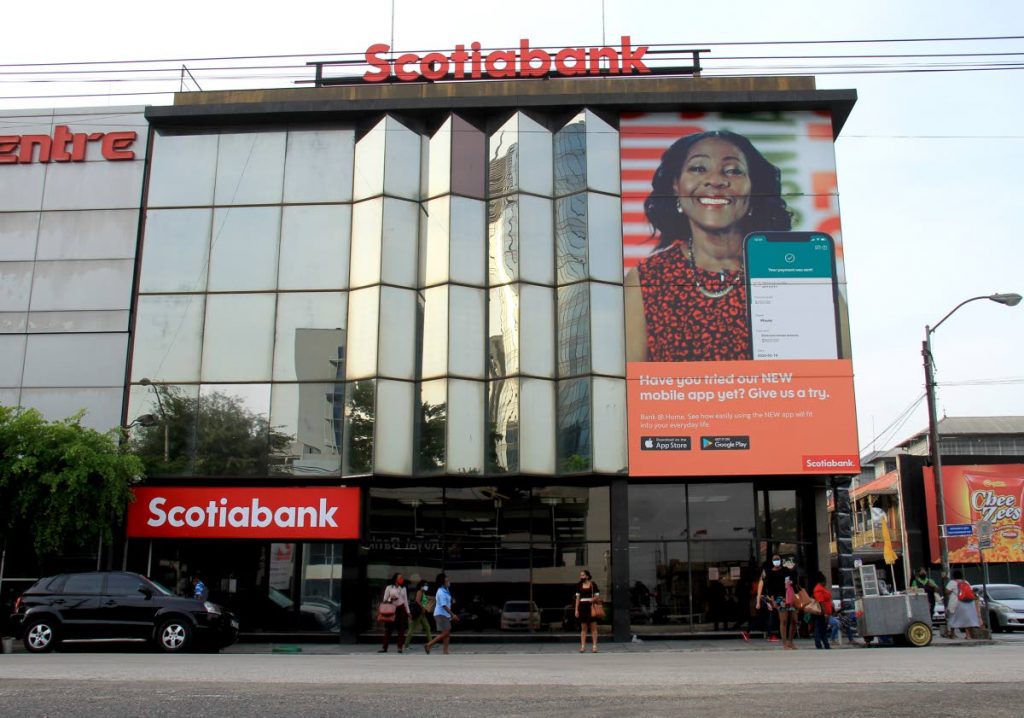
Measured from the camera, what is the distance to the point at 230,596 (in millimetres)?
24594

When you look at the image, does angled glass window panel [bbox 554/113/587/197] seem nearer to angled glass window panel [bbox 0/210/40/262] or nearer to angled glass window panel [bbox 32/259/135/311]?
angled glass window panel [bbox 32/259/135/311]

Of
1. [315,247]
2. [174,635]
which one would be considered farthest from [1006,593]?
[174,635]

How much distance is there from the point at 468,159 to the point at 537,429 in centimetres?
729

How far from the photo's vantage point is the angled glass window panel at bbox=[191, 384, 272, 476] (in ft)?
79.8

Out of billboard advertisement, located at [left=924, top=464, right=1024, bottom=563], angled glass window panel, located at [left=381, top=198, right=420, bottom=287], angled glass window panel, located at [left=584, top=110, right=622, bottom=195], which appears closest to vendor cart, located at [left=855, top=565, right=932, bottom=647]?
angled glass window panel, located at [left=584, top=110, right=622, bottom=195]

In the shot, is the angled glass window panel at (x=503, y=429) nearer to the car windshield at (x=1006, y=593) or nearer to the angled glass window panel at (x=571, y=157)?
the angled glass window panel at (x=571, y=157)

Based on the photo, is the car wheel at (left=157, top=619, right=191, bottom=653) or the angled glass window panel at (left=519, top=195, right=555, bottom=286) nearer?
the car wheel at (left=157, top=619, right=191, bottom=653)

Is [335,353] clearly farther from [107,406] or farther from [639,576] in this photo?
[639,576]

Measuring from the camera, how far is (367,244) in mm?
24984

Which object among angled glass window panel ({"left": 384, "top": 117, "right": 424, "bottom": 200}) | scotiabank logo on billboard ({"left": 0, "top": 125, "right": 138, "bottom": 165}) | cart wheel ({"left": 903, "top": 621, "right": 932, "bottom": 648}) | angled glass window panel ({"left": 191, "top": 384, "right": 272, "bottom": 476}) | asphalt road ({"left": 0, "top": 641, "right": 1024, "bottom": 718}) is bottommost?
asphalt road ({"left": 0, "top": 641, "right": 1024, "bottom": 718})

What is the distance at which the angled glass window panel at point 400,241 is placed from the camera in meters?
24.7

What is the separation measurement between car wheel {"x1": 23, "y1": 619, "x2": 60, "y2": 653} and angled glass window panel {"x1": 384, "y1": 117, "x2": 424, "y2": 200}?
12578mm

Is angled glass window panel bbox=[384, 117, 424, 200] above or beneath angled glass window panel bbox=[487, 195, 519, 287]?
above

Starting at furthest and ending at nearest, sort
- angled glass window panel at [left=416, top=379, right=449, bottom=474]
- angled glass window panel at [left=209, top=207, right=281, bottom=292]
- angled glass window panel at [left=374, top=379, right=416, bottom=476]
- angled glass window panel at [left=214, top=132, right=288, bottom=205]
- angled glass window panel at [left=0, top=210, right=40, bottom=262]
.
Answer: angled glass window panel at [left=0, top=210, right=40, bottom=262] → angled glass window panel at [left=214, top=132, right=288, bottom=205] → angled glass window panel at [left=209, top=207, right=281, bottom=292] → angled glass window panel at [left=416, top=379, right=449, bottom=474] → angled glass window panel at [left=374, top=379, right=416, bottom=476]
